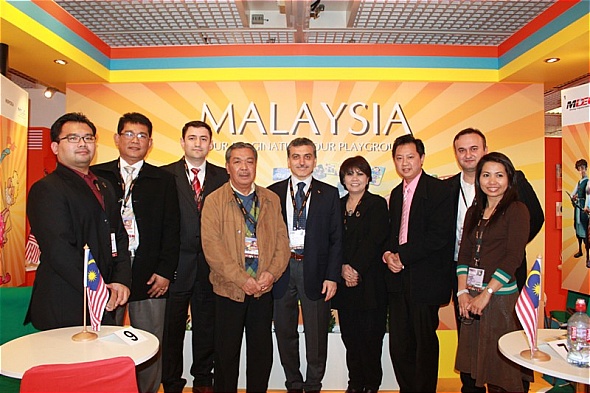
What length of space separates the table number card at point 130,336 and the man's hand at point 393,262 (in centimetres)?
191

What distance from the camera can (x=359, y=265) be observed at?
141 inches

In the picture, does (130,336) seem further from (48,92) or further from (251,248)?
(48,92)

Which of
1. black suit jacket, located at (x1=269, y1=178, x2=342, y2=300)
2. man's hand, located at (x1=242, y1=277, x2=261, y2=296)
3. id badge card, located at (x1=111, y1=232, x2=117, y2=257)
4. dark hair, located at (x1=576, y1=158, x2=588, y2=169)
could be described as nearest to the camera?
id badge card, located at (x1=111, y1=232, x2=117, y2=257)

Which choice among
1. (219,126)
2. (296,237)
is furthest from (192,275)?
(219,126)

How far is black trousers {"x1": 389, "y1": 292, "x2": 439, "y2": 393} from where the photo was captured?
3.42 meters

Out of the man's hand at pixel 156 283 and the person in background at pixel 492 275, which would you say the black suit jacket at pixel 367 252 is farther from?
the man's hand at pixel 156 283

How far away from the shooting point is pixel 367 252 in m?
3.57

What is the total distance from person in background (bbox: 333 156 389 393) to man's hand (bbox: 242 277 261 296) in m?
0.79

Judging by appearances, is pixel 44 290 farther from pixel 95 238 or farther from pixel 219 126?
pixel 219 126

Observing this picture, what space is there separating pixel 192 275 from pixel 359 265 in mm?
1326

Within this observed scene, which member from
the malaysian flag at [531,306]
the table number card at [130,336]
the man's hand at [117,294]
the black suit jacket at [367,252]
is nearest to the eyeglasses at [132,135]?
the man's hand at [117,294]

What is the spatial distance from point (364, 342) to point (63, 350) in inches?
88.9

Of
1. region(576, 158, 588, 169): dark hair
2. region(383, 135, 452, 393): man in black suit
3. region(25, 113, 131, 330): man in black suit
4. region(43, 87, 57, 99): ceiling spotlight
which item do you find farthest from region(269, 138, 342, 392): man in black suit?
region(43, 87, 57, 99): ceiling spotlight

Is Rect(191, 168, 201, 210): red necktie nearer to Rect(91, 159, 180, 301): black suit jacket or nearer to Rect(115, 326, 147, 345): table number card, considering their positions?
Rect(91, 159, 180, 301): black suit jacket
